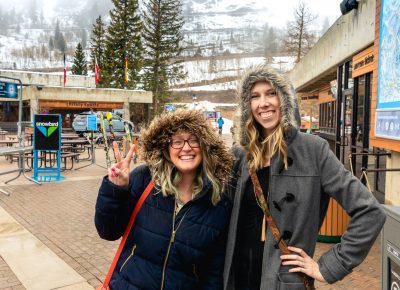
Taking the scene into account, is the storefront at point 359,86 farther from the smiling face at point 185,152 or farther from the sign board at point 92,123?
the sign board at point 92,123

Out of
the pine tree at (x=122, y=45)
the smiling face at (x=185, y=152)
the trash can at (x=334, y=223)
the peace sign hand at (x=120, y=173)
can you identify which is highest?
the pine tree at (x=122, y=45)

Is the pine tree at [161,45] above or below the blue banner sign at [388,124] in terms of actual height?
above

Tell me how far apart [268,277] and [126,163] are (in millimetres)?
841

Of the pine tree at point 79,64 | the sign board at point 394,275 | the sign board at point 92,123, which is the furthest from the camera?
the pine tree at point 79,64

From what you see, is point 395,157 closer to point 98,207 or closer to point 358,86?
point 358,86

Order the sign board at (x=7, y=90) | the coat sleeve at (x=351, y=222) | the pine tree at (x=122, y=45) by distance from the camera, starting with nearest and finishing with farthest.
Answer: the coat sleeve at (x=351, y=222) → the sign board at (x=7, y=90) → the pine tree at (x=122, y=45)

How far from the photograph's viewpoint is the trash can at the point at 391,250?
1815 millimetres

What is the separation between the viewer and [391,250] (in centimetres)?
188

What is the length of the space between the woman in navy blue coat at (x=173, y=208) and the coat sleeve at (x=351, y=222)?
0.51 metres

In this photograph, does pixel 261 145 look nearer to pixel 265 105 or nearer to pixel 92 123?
pixel 265 105

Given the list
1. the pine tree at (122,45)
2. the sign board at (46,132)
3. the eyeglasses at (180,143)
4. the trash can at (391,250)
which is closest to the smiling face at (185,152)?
the eyeglasses at (180,143)

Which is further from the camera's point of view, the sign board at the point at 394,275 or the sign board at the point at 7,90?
the sign board at the point at 7,90

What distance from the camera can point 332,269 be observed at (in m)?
1.68

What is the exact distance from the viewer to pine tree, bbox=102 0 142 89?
39.7 meters
